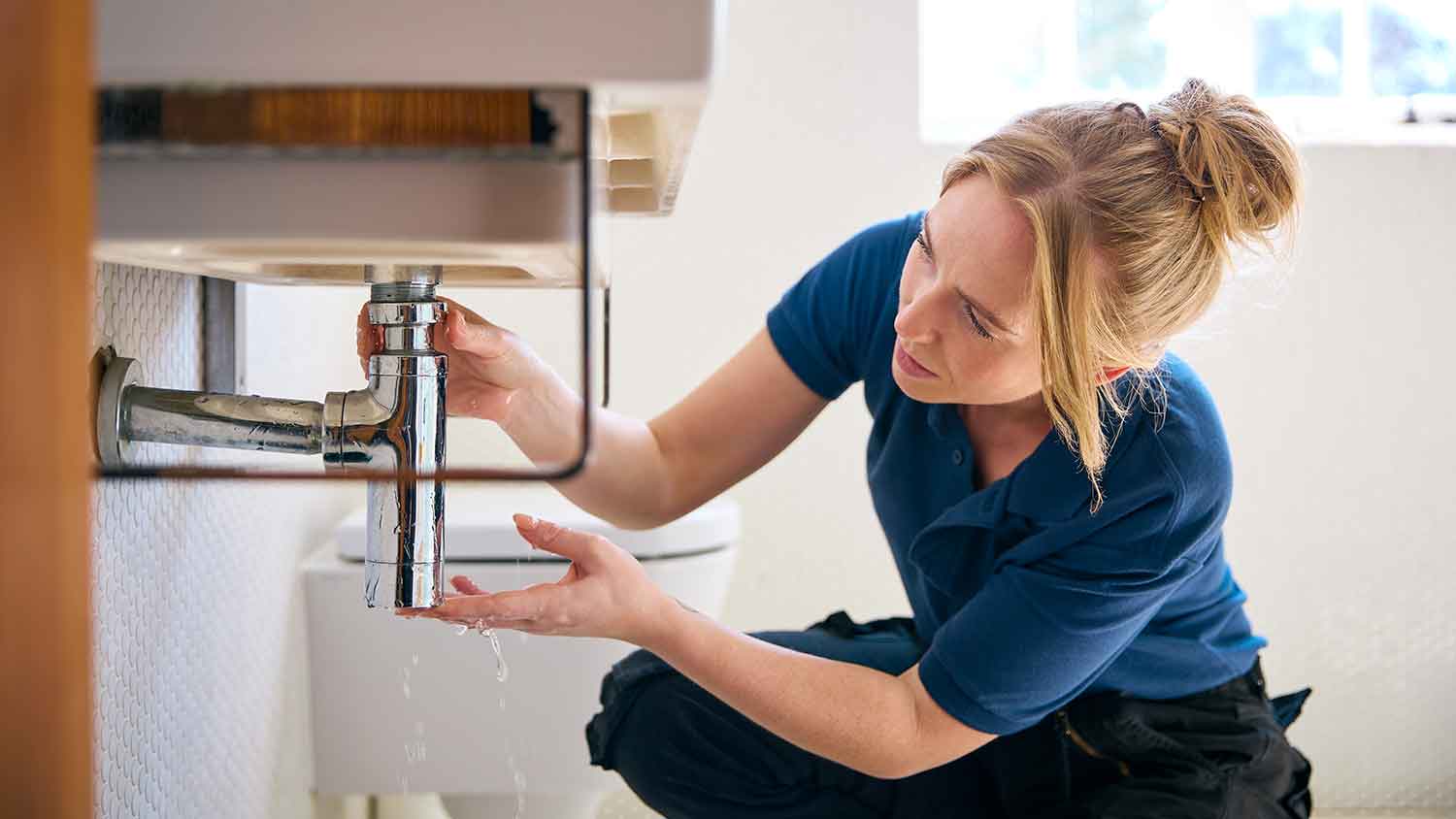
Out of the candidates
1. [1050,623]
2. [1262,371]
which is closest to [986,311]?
[1050,623]

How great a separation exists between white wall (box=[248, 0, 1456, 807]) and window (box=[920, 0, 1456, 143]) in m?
0.20

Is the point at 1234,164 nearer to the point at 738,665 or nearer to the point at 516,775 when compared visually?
the point at 738,665

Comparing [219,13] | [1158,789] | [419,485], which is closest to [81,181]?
[219,13]

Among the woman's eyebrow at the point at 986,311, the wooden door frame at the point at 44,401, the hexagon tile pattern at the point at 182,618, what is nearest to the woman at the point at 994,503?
the woman's eyebrow at the point at 986,311

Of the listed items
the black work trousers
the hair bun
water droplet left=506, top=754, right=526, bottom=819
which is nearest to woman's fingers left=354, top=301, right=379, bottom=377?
the black work trousers

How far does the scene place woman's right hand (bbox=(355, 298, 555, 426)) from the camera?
0.91 metres

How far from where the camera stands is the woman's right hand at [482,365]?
0.91m

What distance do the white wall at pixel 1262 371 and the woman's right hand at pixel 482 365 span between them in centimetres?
87

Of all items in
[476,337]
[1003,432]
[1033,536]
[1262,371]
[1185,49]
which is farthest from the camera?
[1185,49]

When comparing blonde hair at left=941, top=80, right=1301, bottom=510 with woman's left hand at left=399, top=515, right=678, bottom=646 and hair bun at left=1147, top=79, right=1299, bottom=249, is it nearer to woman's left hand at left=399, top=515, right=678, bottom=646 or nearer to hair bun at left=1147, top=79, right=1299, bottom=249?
hair bun at left=1147, top=79, right=1299, bottom=249

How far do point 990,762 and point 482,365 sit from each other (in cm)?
58

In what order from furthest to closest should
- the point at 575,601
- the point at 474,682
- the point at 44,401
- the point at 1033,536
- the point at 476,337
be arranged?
1. the point at 474,682
2. the point at 1033,536
3. the point at 476,337
4. the point at 575,601
5. the point at 44,401

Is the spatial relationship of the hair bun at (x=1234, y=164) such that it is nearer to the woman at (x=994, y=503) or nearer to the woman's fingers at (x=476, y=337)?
the woman at (x=994, y=503)

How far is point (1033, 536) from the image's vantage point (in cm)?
103
